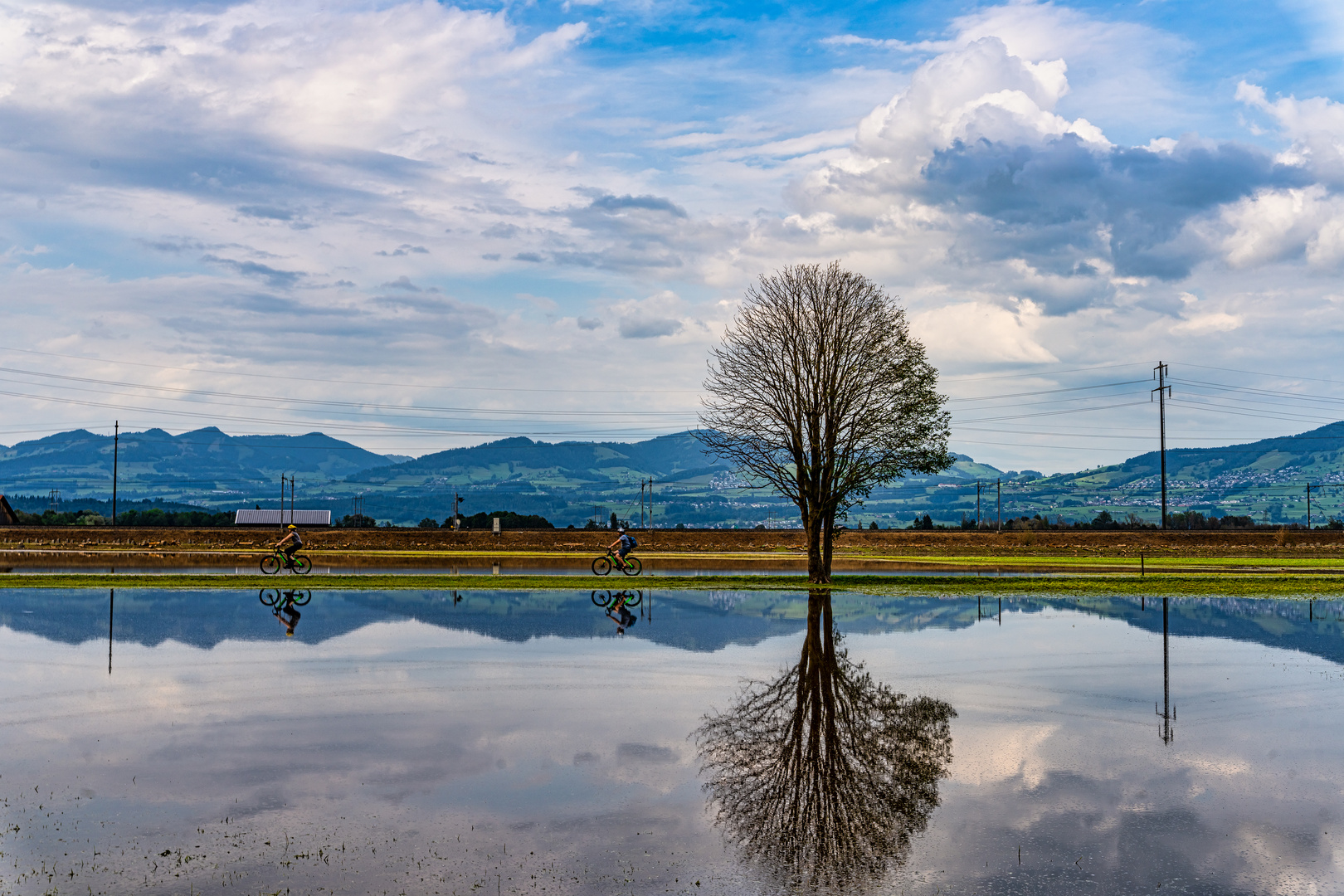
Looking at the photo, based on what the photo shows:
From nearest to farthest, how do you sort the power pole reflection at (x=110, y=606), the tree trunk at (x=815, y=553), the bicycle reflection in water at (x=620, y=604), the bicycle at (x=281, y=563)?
the power pole reflection at (x=110, y=606), the bicycle reflection in water at (x=620, y=604), the tree trunk at (x=815, y=553), the bicycle at (x=281, y=563)

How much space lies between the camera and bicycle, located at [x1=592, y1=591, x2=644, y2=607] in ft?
111

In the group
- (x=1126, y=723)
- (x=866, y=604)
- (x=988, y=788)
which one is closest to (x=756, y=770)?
(x=988, y=788)

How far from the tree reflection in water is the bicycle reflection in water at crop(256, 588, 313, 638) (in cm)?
1373

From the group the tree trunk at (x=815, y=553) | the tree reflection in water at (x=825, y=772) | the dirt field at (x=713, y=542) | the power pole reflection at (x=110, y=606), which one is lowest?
the dirt field at (x=713, y=542)

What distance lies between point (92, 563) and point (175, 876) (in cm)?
5690

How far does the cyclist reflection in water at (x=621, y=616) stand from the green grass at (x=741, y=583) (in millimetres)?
5804

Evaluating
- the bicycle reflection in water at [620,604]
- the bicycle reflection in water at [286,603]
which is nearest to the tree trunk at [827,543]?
the bicycle reflection in water at [620,604]

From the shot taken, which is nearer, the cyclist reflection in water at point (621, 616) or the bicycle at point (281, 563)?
the cyclist reflection in water at point (621, 616)

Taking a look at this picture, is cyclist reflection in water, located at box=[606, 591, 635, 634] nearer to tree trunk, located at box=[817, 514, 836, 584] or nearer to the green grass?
the green grass

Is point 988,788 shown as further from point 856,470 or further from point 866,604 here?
point 856,470

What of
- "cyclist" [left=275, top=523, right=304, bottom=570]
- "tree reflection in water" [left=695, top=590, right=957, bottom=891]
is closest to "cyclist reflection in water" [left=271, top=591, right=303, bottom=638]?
"cyclist" [left=275, top=523, right=304, bottom=570]

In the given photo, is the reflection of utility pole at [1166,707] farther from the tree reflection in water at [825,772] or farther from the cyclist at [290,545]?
the cyclist at [290,545]

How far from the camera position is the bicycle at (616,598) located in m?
33.8

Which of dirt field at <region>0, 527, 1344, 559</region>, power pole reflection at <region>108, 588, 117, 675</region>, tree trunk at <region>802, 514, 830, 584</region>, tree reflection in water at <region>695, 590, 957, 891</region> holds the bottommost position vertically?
dirt field at <region>0, 527, 1344, 559</region>
